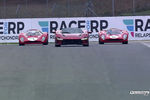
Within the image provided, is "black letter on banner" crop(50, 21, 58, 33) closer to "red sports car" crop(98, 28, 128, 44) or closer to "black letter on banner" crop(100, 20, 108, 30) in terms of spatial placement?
"black letter on banner" crop(100, 20, 108, 30)

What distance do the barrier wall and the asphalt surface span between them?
38.0 feet

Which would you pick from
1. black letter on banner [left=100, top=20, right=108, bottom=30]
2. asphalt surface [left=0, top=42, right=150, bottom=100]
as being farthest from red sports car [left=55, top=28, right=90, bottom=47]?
black letter on banner [left=100, top=20, right=108, bottom=30]

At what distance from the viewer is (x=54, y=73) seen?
1235 cm

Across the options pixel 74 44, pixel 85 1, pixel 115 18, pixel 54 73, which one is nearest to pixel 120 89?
pixel 54 73

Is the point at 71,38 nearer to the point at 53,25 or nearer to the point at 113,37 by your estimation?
the point at 113,37

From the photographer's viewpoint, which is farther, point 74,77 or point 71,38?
point 71,38

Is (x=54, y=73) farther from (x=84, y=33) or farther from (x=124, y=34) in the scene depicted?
(x=124, y=34)

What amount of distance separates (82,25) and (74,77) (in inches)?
633

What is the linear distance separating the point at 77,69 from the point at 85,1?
56.7ft

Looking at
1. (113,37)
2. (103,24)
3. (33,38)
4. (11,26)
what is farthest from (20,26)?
(113,37)

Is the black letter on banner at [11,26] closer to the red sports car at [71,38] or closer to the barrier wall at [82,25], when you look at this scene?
the barrier wall at [82,25]

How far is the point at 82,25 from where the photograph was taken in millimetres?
27656

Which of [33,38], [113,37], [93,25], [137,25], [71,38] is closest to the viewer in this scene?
[71,38]

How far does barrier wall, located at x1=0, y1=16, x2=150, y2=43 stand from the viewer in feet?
89.1
